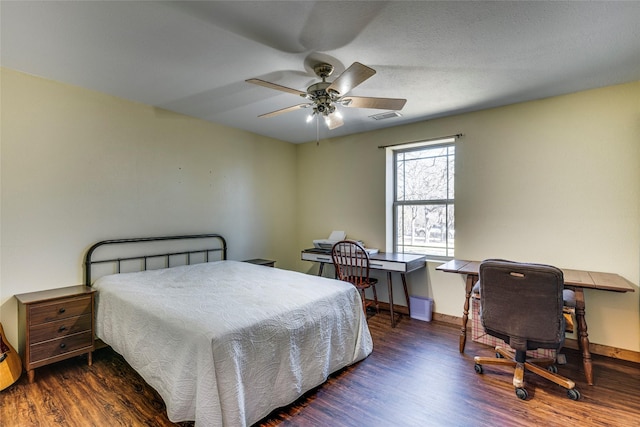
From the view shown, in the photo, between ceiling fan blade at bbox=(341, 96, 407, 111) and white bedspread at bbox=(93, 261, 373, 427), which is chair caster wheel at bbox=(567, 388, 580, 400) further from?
ceiling fan blade at bbox=(341, 96, 407, 111)

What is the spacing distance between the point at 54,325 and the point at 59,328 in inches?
1.7

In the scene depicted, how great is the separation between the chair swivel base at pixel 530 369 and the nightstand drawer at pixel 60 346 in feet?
10.3

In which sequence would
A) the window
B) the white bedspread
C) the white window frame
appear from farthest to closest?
the white window frame → the window → the white bedspread

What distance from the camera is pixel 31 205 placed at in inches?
95.7

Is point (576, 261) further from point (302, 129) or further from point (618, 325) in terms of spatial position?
point (302, 129)

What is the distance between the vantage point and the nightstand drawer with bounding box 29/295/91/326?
86.6 inches

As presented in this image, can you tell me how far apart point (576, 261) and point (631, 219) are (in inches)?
20.7

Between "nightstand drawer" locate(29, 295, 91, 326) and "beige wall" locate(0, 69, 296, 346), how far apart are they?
35 cm

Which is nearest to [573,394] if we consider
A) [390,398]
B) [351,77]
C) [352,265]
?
[390,398]

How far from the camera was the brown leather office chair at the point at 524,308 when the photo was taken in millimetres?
1909

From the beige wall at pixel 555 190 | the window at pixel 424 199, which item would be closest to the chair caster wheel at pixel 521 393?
the beige wall at pixel 555 190

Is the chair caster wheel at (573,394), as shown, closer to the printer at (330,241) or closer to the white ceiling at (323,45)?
the white ceiling at (323,45)

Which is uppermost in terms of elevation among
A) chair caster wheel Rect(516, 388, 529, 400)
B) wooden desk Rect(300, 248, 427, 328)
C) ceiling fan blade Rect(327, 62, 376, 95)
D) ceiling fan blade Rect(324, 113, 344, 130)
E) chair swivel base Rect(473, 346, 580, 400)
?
ceiling fan blade Rect(327, 62, 376, 95)

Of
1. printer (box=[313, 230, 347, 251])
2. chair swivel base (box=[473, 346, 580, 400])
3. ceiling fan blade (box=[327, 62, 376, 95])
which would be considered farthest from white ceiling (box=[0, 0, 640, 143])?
chair swivel base (box=[473, 346, 580, 400])
